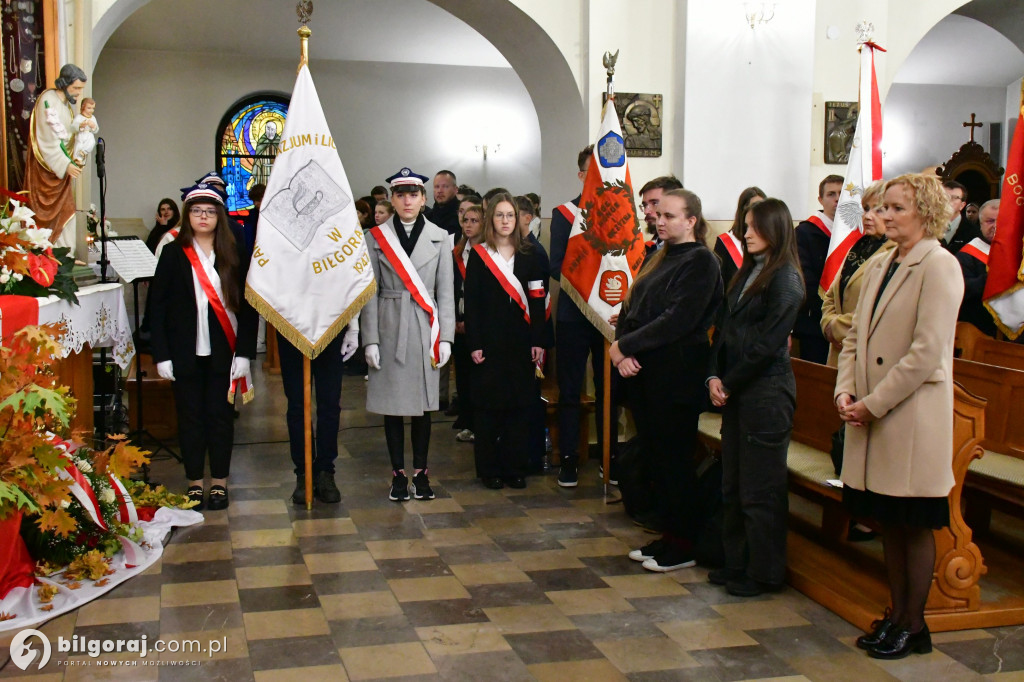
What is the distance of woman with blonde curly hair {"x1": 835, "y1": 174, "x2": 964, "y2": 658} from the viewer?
10.7 feet

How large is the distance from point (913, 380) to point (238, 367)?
10.6 ft

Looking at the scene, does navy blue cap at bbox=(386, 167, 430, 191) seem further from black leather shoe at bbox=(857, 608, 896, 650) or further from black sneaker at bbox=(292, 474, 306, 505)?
black leather shoe at bbox=(857, 608, 896, 650)

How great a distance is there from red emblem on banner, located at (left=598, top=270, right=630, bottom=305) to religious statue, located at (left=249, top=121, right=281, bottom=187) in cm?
949

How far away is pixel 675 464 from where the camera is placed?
4391 millimetres

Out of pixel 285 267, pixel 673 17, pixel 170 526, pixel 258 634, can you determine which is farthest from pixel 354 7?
pixel 258 634

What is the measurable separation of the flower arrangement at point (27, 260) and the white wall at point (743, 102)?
4293 mm

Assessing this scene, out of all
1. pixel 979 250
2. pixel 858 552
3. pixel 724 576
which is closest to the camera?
pixel 724 576

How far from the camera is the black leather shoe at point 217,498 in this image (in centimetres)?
525

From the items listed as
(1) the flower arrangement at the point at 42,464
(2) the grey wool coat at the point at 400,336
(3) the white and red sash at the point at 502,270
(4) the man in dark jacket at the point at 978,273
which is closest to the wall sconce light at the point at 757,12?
(4) the man in dark jacket at the point at 978,273

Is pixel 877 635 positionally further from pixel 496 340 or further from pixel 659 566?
pixel 496 340

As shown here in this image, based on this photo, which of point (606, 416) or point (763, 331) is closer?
point (763, 331)

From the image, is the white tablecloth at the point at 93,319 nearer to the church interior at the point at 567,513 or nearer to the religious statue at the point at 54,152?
the religious statue at the point at 54,152

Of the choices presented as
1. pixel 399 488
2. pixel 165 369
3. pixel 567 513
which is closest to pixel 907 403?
pixel 567 513

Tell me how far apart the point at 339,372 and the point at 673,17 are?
3752mm
